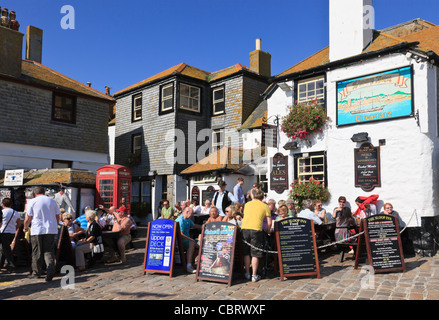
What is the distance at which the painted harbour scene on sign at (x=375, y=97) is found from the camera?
10297mm

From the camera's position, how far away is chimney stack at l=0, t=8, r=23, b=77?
684 inches

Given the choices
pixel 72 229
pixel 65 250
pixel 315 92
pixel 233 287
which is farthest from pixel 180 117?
pixel 233 287

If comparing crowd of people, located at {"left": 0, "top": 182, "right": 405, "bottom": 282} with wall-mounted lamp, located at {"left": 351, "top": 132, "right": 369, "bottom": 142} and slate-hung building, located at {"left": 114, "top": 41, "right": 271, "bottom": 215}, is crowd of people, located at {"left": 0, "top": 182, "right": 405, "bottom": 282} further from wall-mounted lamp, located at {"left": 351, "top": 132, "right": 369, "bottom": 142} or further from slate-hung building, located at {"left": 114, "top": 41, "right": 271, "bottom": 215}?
slate-hung building, located at {"left": 114, "top": 41, "right": 271, "bottom": 215}

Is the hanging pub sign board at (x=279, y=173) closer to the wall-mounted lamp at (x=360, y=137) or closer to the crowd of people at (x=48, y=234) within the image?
the wall-mounted lamp at (x=360, y=137)

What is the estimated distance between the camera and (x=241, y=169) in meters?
16.7

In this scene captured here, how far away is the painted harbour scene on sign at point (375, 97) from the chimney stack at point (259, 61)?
9834 mm

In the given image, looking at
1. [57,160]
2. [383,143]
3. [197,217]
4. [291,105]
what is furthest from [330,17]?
[57,160]

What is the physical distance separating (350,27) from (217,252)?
9.02 m

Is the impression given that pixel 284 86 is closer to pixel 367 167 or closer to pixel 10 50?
pixel 367 167

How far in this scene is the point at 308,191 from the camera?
39.1 ft

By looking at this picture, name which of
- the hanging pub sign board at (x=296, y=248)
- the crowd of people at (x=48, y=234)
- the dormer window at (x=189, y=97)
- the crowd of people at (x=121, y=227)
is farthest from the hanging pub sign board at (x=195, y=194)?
the hanging pub sign board at (x=296, y=248)

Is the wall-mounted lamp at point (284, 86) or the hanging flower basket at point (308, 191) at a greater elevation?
the wall-mounted lamp at point (284, 86)

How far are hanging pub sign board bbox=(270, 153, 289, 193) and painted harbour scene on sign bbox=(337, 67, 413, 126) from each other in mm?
2388

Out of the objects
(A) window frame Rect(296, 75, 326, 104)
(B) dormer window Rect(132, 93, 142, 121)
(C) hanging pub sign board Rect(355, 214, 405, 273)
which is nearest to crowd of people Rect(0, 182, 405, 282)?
(C) hanging pub sign board Rect(355, 214, 405, 273)
